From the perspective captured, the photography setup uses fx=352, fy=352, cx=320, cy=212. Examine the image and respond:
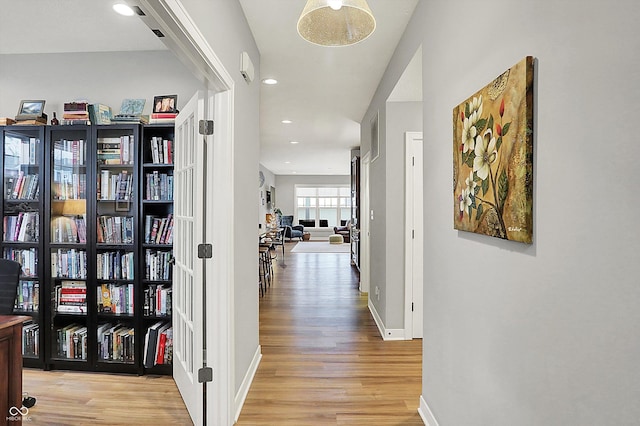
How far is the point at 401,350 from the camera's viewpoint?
3262 millimetres

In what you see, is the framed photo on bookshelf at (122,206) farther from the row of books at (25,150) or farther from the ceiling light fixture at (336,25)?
the ceiling light fixture at (336,25)

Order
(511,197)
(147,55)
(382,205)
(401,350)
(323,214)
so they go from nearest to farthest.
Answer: (511,197), (147,55), (401,350), (382,205), (323,214)

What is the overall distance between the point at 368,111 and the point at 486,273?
3740 mm

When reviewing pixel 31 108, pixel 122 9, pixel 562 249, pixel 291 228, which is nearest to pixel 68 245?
pixel 31 108

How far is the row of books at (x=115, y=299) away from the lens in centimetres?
283

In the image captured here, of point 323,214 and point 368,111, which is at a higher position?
point 368,111

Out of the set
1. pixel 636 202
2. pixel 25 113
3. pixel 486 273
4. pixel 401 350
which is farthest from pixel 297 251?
pixel 636 202

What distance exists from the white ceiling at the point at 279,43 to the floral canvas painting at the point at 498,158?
1.31m

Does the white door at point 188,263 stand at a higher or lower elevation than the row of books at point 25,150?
lower

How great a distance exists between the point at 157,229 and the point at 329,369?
1.79 metres

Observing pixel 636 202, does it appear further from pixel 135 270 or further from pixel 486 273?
pixel 135 270

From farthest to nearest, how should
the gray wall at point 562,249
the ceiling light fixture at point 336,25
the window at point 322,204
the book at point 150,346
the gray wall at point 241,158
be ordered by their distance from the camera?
the window at point 322,204 → the book at point 150,346 → the gray wall at point 241,158 → the ceiling light fixture at point 336,25 → the gray wall at point 562,249

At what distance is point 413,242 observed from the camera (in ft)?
11.6

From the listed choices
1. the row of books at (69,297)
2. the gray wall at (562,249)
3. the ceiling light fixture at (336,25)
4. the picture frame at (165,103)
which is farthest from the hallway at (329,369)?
the picture frame at (165,103)
